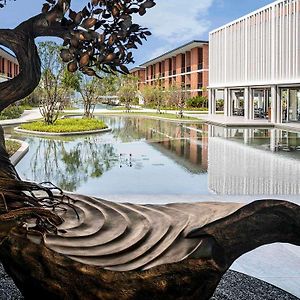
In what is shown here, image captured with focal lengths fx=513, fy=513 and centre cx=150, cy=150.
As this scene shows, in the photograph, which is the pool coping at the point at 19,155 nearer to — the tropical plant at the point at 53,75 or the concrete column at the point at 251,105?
the tropical plant at the point at 53,75

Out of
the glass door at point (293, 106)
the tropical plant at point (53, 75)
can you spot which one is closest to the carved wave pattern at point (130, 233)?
the tropical plant at point (53, 75)

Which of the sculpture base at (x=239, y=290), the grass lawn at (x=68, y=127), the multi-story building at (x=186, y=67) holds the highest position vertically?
the multi-story building at (x=186, y=67)

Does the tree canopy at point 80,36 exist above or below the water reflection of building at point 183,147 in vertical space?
above

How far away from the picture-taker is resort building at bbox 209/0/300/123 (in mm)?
24359

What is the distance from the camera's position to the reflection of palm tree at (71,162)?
9398 mm

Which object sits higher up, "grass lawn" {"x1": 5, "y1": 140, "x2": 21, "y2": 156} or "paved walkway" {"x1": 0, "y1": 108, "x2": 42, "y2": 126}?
"paved walkway" {"x1": 0, "y1": 108, "x2": 42, "y2": 126}

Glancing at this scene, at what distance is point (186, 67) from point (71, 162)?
123ft

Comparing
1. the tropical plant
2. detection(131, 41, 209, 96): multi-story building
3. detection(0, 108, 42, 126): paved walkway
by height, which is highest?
detection(131, 41, 209, 96): multi-story building

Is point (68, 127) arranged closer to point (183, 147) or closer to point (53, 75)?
point (53, 75)

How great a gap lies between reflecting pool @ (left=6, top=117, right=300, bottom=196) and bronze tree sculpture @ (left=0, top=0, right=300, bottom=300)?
525 cm

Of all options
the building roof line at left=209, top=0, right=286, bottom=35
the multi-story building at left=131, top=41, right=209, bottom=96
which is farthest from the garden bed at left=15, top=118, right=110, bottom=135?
the multi-story building at left=131, top=41, right=209, bottom=96

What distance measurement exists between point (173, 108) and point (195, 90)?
2.59m

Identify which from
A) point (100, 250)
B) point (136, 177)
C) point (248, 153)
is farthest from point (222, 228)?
point (248, 153)

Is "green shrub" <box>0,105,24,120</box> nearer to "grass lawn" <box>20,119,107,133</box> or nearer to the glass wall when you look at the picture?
"grass lawn" <box>20,119,107,133</box>
